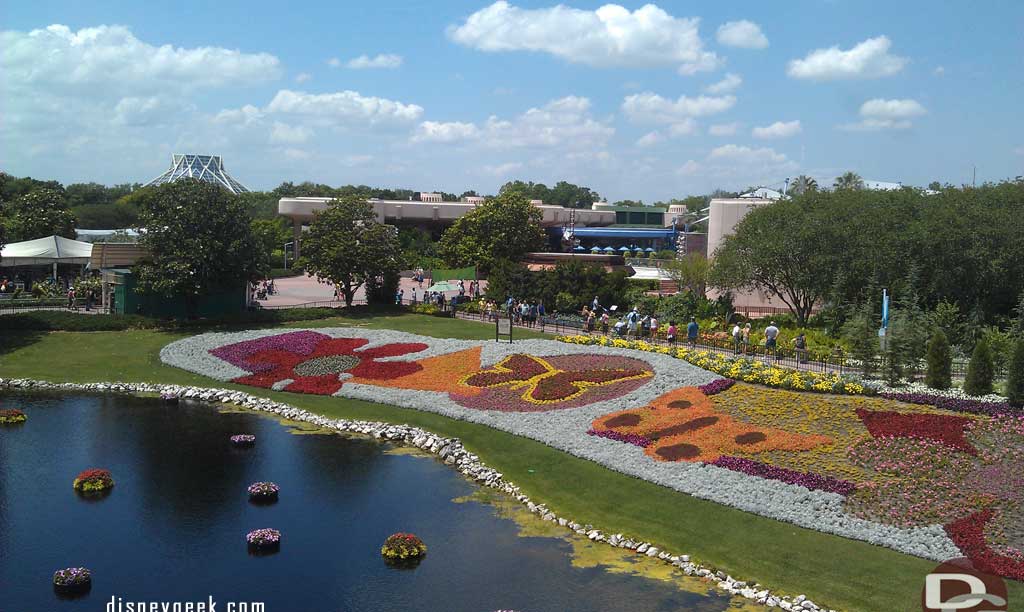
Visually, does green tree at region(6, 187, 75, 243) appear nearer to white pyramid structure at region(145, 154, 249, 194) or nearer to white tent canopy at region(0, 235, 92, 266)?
white tent canopy at region(0, 235, 92, 266)

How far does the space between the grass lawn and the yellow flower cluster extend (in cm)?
834

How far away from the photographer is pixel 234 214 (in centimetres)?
5088

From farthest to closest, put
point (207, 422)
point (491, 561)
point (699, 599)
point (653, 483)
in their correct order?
point (207, 422), point (653, 483), point (491, 561), point (699, 599)

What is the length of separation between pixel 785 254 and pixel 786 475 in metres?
25.2

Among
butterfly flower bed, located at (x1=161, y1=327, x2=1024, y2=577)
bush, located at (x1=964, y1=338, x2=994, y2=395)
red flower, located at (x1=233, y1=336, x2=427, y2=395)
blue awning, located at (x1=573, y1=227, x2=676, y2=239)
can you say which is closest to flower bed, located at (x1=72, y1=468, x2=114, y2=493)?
butterfly flower bed, located at (x1=161, y1=327, x2=1024, y2=577)

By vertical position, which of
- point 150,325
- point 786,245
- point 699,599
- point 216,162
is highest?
point 216,162

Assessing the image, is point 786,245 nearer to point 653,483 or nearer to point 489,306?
point 489,306

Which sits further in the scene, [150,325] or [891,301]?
[150,325]

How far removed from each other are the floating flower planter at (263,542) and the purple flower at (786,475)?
43.2ft

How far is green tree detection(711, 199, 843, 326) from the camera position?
47.0 meters

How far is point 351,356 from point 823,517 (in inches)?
1027

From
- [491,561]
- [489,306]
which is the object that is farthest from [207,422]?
[489,306]

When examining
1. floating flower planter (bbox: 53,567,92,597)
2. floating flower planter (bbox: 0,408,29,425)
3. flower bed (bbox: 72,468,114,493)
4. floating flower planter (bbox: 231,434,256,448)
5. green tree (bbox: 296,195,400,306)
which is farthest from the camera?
green tree (bbox: 296,195,400,306)

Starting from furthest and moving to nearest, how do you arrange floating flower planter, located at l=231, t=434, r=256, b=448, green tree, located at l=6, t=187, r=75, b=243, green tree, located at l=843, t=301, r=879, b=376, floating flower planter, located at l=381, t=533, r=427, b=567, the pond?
green tree, located at l=6, t=187, r=75, b=243
green tree, located at l=843, t=301, r=879, b=376
floating flower planter, located at l=231, t=434, r=256, b=448
floating flower planter, located at l=381, t=533, r=427, b=567
the pond
